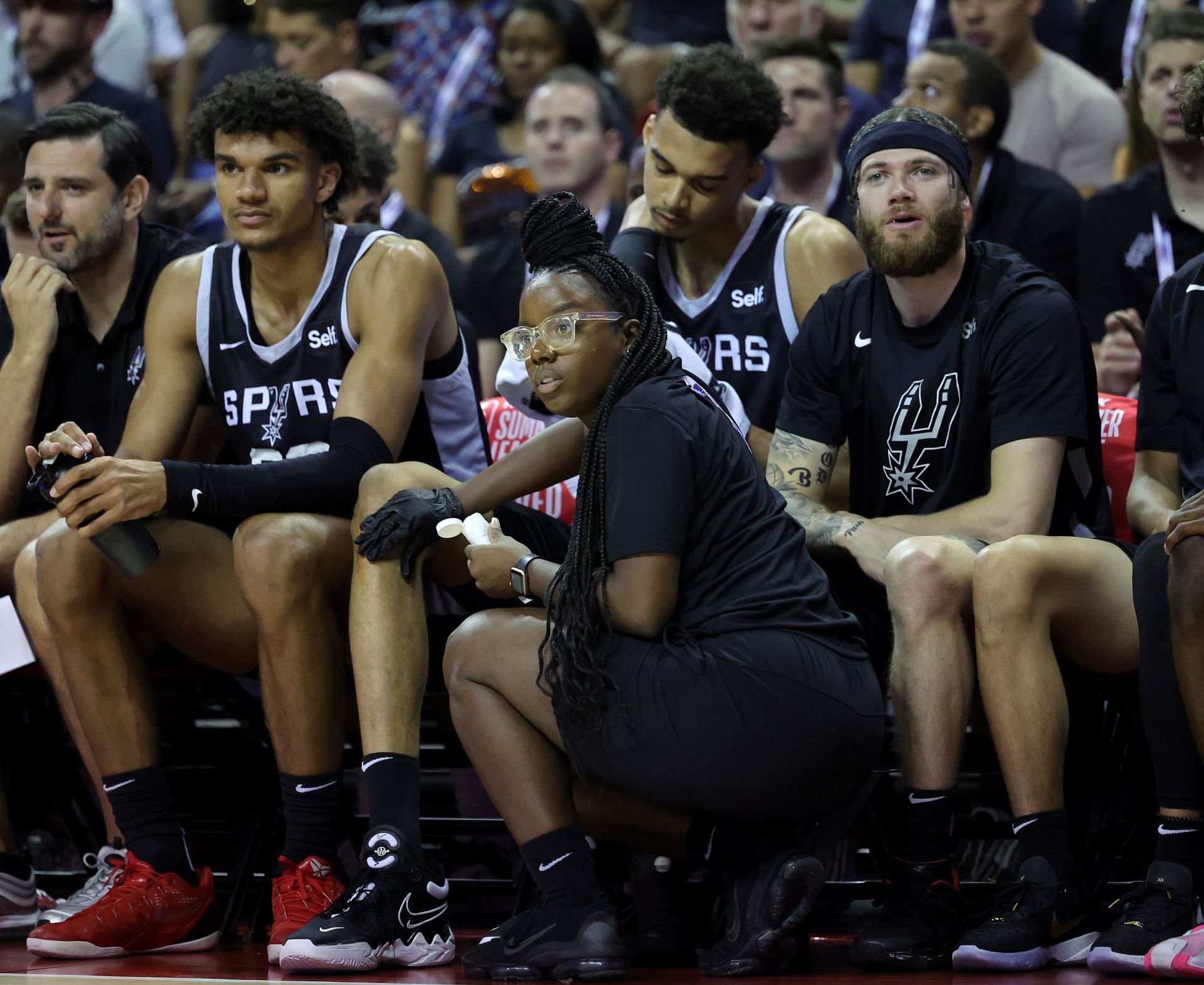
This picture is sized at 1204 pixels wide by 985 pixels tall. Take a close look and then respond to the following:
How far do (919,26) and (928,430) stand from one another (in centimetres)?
359

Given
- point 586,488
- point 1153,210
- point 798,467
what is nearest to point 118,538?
point 586,488

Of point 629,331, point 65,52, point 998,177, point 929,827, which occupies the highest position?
point 65,52

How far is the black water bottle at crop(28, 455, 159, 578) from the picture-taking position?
11.4 ft

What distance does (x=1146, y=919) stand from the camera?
9.93 ft

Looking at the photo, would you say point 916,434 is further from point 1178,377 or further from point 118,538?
point 118,538

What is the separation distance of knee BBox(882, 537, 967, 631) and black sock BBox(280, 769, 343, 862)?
124cm

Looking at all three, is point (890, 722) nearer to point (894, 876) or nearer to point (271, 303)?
point (894, 876)

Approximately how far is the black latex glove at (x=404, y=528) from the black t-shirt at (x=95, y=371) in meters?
1.28

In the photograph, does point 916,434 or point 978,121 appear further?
point 978,121

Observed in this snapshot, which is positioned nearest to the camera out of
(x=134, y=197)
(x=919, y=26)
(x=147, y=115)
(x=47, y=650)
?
(x=47, y=650)

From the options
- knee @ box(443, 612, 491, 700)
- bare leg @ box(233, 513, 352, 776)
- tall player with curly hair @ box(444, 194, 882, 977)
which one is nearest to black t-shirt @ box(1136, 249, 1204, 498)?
tall player with curly hair @ box(444, 194, 882, 977)

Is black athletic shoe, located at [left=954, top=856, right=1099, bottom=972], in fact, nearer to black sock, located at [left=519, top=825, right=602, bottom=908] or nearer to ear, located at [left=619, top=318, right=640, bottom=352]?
black sock, located at [left=519, top=825, right=602, bottom=908]

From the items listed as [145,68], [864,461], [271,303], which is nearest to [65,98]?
[145,68]

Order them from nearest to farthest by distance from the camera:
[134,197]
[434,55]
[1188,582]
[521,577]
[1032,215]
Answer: [1188,582]
[521,577]
[134,197]
[1032,215]
[434,55]
